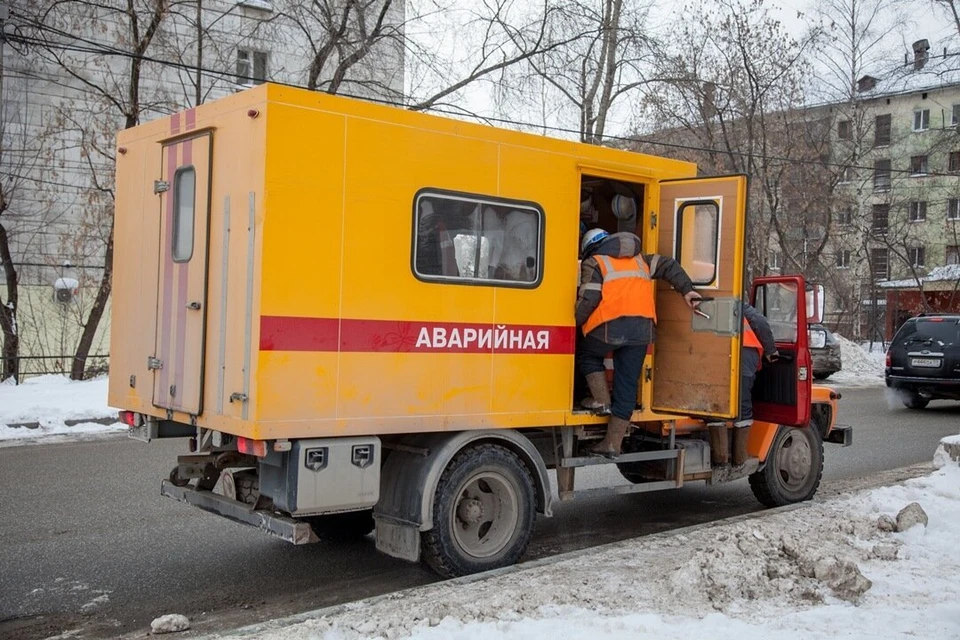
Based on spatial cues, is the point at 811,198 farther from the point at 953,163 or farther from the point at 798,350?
the point at 798,350

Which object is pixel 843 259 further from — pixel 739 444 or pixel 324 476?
pixel 324 476

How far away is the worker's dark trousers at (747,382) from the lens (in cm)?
733

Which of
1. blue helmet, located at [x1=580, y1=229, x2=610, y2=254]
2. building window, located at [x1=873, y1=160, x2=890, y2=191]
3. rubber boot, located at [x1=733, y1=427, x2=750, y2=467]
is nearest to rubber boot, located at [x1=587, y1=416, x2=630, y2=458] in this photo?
blue helmet, located at [x1=580, y1=229, x2=610, y2=254]

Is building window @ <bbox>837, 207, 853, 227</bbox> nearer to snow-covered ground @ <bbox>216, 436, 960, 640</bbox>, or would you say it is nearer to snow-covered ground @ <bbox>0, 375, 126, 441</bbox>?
snow-covered ground @ <bbox>0, 375, 126, 441</bbox>

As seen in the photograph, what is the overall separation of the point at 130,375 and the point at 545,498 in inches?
113

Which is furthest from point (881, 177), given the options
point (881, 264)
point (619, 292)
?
point (619, 292)

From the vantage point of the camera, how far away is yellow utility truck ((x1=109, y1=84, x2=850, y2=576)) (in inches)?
199

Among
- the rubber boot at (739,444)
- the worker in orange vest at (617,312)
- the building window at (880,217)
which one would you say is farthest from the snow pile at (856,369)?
the worker in orange vest at (617,312)

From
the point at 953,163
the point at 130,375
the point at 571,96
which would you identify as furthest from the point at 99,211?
the point at 953,163

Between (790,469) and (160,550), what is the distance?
5.28m

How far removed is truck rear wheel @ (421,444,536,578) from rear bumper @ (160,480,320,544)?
79 cm

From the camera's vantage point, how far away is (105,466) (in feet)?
31.2

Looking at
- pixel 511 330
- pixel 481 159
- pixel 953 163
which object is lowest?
pixel 511 330

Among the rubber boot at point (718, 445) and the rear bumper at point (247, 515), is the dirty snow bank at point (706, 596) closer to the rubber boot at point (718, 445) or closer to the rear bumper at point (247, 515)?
the rear bumper at point (247, 515)
